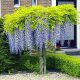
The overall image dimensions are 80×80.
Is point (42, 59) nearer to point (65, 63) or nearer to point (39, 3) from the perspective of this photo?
point (65, 63)

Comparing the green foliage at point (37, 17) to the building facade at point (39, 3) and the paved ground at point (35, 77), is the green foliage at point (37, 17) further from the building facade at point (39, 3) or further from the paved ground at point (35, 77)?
the building facade at point (39, 3)

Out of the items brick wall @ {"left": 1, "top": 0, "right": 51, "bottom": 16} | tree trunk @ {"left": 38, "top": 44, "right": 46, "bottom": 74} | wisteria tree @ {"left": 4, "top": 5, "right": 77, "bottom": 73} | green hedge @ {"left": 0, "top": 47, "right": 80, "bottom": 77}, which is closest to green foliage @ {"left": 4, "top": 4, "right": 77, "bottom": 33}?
wisteria tree @ {"left": 4, "top": 5, "right": 77, "bottom": 73}

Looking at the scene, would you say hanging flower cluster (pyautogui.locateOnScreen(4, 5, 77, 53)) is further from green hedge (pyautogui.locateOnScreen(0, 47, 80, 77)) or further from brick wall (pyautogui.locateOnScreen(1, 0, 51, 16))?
brick wall (pyautogui.locateOnScreen(1, 0, 51, 16))

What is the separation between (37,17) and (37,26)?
294mm

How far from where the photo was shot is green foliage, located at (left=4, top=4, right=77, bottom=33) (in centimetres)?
1332

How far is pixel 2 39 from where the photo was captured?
559 inches

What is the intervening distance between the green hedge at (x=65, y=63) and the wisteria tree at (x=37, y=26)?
1.79ft

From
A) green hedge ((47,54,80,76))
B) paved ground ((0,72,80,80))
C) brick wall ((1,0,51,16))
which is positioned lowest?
paved ground ((0,72,80,80))

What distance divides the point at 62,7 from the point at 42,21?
2.90 feet

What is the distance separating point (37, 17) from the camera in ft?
43.8

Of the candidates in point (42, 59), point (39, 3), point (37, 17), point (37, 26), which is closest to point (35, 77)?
point (42, 59)

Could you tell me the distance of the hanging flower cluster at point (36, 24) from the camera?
1336 centimetres

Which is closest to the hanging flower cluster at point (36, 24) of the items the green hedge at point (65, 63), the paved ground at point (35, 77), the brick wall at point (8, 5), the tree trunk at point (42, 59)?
the tree trunk at point (42, 59)

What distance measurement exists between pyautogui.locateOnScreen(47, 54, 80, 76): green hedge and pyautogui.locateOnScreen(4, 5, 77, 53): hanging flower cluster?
73cm
